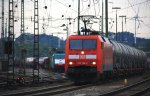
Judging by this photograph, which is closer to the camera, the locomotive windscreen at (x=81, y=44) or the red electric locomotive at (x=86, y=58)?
the red electric locomotive at (x=86, y=58)

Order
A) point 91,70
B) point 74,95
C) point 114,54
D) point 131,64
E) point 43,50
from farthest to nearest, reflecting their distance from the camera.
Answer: point 43,50 < point 131,64 < point 114,54 < point 91,70 < point 74,95

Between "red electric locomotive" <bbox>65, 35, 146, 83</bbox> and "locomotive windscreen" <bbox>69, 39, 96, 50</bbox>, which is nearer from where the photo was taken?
"red electric locomotive" <bbox>65, 35, 146, 83</bbox>

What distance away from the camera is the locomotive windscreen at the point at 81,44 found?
105 ft

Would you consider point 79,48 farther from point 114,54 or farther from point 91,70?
point 114,54

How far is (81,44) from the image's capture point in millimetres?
32281

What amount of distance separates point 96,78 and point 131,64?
19.2m

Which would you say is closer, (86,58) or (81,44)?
(86,58)

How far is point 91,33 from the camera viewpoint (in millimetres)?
33562

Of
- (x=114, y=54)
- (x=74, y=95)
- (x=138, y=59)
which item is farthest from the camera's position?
(x=138, y=59)

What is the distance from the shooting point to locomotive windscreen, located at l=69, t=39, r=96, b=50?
32.1m

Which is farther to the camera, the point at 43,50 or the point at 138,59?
the point at 43,50

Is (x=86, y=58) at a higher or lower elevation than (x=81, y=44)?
lower

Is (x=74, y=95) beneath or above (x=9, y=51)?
beneath

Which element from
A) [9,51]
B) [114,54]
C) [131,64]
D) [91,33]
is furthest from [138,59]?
[9,51]
